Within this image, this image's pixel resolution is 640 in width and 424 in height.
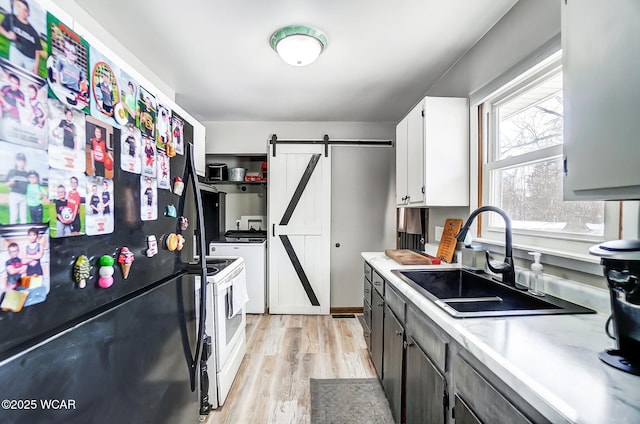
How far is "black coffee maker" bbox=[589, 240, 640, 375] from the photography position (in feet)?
2.36

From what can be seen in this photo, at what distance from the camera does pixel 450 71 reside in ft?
8.03

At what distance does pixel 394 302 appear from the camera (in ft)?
5.96

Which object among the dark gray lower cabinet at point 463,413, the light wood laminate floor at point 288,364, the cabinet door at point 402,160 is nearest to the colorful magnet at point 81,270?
the dark gray lower cabinet at point 463,413

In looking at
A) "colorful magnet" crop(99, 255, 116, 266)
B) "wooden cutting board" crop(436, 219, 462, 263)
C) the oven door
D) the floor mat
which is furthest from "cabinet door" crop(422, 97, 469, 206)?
"colorful magnet" crop(99, 255, 116, 266)

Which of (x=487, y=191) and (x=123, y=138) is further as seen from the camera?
(x=487, y=191)

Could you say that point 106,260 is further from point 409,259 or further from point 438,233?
point 438,233

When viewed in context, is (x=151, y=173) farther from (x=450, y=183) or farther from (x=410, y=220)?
(x=410, y=220)

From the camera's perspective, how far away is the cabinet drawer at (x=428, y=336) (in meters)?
1.15

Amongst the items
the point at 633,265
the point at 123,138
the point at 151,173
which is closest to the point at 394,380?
the point at 633,265

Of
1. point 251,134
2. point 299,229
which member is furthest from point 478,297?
point 251,134

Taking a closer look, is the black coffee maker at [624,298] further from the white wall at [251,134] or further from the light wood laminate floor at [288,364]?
the white wall at [251,134]

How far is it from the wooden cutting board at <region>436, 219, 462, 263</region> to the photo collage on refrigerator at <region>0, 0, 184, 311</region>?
2.15m

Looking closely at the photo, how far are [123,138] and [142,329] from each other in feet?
1.70

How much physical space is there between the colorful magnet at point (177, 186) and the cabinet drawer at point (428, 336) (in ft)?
3.76
